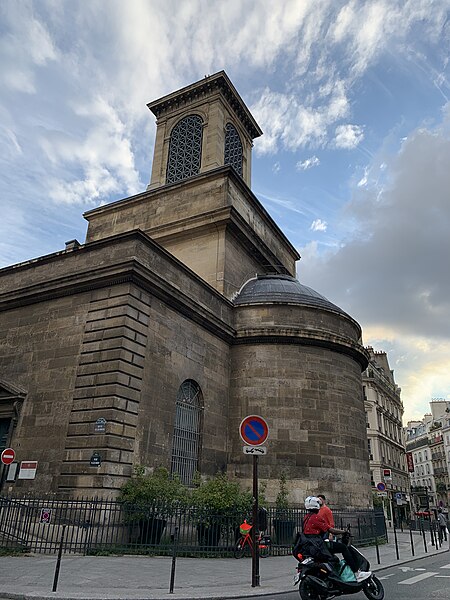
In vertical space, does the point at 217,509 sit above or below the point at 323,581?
above

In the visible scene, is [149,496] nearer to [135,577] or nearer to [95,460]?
[95,460]

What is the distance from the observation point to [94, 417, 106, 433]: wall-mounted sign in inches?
504

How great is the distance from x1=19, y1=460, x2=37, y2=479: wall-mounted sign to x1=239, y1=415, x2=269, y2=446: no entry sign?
24.5 feet

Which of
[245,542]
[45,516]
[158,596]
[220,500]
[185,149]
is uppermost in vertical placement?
[185,149]

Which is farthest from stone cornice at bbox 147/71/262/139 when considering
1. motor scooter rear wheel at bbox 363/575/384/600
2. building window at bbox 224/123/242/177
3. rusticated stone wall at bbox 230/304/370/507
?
motor scooter rear wheel at bbox 363/575/384/600

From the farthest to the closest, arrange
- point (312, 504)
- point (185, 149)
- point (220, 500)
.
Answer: point (185, 149) < point (220, 500) < point (312, 504)

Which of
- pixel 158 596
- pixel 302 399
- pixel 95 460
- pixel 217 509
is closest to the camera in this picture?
pixel 158 596

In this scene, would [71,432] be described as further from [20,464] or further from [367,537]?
[367,537]

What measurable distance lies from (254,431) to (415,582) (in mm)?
4289

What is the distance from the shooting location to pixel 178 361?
53.2 ft

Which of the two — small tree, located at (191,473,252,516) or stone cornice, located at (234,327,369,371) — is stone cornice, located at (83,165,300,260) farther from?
small tree, located at (191,473,252,516)

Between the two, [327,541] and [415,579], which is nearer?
[327,541]

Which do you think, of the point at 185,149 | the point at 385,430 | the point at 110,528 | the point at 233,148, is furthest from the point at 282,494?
the point at 385,430

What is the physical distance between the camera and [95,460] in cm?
1244
